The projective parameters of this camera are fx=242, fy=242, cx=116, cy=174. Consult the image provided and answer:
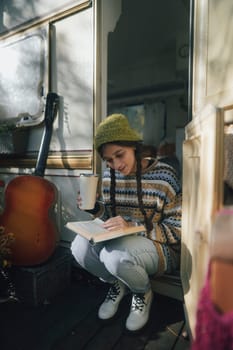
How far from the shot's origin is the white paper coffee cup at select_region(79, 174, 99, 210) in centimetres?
138

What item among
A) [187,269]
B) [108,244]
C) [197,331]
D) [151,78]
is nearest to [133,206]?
[108,244]

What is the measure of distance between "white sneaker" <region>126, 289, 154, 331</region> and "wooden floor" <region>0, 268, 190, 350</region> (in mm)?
38

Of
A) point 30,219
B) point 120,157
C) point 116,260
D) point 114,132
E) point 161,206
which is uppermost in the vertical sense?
point 114,132

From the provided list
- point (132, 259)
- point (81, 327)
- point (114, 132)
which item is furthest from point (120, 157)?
point (81, 327)

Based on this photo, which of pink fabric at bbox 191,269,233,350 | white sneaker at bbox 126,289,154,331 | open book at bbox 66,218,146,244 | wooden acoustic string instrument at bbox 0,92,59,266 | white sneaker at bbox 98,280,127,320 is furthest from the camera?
wooden acoustic string instrument at bbox 0,92,59,266

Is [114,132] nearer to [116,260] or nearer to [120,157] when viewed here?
[120,157]

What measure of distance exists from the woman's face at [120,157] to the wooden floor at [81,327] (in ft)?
2.84

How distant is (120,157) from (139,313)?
86cm

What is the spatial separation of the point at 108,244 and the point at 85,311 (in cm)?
49

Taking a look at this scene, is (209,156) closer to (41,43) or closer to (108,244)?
(108,244)

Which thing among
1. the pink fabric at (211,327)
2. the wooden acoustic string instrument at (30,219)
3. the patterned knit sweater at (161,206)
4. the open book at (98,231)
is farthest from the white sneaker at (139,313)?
the pink fabric at (211,327)

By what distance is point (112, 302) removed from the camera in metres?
1.43

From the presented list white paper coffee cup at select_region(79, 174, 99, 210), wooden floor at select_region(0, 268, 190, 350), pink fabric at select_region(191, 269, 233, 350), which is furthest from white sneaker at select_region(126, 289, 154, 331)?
pink fabric at select_region(191, 269, 233, 350)

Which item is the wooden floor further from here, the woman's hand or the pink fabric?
the pink fabric
